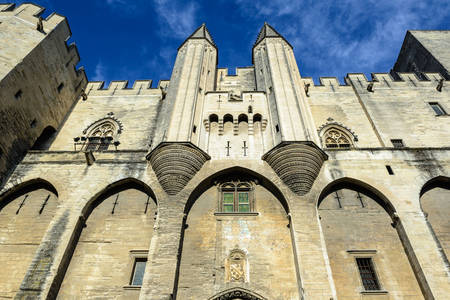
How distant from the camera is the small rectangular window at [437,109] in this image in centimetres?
1510

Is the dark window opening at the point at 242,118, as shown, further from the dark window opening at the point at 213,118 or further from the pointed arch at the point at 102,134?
the pointed arch at the point at 102,134

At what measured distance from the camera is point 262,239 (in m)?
9.43

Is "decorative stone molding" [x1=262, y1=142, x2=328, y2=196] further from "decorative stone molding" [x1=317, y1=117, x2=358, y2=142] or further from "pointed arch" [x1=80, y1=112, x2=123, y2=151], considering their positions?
"pointed arch" [x1=80, y1=112, x2=123, y2=151]

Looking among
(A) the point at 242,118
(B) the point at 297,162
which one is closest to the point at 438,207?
(B) the point at 297,162

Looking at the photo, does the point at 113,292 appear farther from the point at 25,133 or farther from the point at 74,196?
the point at 25,133

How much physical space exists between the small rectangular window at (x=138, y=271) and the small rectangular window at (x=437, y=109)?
15227 mm

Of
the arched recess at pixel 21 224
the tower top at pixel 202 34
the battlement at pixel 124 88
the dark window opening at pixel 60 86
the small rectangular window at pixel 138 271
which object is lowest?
the small rectangular window at pixel 138 271

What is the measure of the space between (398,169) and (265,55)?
912 cm

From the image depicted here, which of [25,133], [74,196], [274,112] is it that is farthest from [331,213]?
[25,133]

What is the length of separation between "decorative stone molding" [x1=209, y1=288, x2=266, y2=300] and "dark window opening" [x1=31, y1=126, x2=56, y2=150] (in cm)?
1045

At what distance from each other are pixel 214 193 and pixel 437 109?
12.8 m

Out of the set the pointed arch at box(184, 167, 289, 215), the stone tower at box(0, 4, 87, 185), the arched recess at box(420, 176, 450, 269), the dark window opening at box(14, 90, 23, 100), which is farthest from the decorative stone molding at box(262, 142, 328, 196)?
the dark window opening at box(14, 90, 23, 100)

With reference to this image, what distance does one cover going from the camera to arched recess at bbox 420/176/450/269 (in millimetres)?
9385

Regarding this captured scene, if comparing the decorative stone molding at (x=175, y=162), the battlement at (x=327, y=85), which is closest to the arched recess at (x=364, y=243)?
the decorative stone molding at (x=175, y=162)
